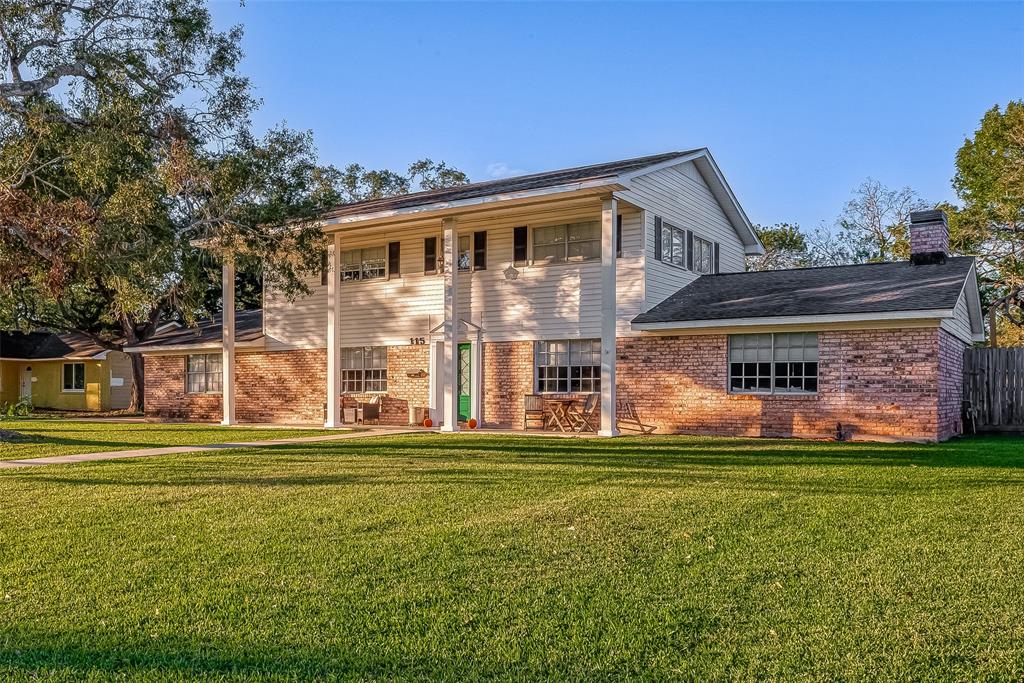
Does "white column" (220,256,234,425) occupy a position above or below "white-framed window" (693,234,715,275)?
below

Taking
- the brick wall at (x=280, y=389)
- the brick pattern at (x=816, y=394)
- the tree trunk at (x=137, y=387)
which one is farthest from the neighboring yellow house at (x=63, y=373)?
the brick pattern at (x=816, y=394)

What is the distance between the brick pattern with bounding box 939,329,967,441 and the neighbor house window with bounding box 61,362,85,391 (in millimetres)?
30650

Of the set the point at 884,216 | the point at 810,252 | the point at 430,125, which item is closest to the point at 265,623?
the point at 430,125

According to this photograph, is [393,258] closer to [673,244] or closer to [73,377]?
[673,244]

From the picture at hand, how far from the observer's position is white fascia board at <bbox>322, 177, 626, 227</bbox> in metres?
15.4

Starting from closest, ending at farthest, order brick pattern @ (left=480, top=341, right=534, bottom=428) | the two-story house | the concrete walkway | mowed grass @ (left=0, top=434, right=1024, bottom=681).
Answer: mowed grass @ (left=0, top=434, right=1024, bottom=681) → the concrete walkway → the two-story house → brick pattern @ (left=480, top=341, right=534, bottom=428)

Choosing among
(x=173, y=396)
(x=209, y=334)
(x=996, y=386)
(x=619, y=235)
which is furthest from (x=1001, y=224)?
(x=173, y=396)

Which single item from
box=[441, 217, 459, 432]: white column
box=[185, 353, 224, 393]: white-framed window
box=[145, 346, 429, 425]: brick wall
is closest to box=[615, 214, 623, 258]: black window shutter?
box=[441, 217, 459, 432]: white column

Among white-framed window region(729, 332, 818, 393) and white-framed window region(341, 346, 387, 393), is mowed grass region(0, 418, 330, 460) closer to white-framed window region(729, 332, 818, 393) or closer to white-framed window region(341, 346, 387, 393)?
white-framed window region(341, 346, 387, 393)

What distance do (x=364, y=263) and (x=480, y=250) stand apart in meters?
3.44

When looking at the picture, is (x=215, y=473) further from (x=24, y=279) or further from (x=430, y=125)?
(x=430, y=125)

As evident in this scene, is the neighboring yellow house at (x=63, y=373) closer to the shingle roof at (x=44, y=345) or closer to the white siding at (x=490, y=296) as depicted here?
the shingle roof at (x=44, y=345)

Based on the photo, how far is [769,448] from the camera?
1298 cm

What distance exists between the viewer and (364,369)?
20.5 meters
